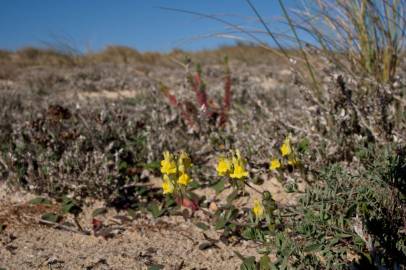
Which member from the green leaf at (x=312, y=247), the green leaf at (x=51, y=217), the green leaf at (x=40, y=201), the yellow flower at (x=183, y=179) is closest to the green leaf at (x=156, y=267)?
the yellow flower at (x=183, y=179)

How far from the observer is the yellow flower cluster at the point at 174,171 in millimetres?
1949

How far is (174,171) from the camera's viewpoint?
6.44ft

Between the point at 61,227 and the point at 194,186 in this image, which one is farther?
the point at 194,186

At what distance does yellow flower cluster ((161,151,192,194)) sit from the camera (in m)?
1.95

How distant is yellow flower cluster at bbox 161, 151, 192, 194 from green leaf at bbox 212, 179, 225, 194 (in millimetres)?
631

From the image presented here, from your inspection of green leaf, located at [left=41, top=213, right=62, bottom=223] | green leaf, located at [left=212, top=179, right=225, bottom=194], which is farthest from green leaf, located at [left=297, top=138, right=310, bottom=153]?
green leaf, located at [left=41, top=213, right=62, bottom=223]

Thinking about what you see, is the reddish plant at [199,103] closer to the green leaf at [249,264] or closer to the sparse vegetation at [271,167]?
the sparse vegetation at [271,167]

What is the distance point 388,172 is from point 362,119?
2.68 feet

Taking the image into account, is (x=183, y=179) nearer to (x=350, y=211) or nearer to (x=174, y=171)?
(x=174, y=171)

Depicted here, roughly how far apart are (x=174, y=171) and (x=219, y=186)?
29.3 inches

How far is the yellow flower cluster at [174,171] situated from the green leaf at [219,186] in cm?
63

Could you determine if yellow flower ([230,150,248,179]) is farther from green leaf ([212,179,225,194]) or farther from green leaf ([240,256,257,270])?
green leaf ([212,179,225,194])

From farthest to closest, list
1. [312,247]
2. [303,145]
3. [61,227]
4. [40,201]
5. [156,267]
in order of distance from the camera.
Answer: [303,145] < [40,201] < [61,227] < [156,267] < [312,247]

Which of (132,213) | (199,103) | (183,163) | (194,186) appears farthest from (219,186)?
(199,103)
